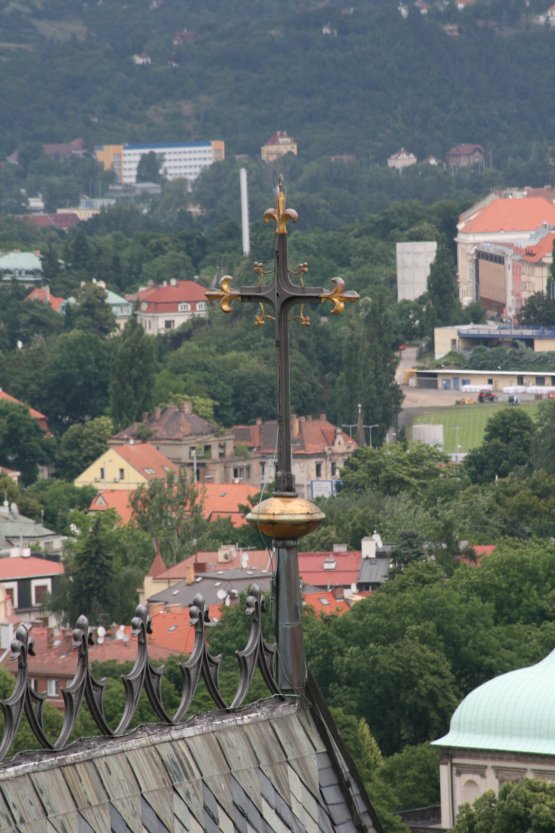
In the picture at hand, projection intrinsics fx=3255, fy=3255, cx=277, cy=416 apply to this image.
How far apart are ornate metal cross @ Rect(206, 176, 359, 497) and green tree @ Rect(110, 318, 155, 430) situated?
120922mm

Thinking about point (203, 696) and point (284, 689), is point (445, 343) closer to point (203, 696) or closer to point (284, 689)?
point (203, 696)

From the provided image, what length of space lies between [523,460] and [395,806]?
69854mm

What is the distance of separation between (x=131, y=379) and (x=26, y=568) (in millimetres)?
45820

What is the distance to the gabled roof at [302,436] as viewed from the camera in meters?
132

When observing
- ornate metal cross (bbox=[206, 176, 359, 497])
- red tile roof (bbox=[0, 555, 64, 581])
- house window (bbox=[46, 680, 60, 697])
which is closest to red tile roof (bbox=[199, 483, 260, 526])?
red tile roof (bbox=[0, 555, 64, 581])

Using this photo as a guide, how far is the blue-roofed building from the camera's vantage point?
50.7 metres

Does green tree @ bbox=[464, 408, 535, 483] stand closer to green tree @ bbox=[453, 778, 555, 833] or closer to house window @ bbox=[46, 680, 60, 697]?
house window @ bbox=[46, 680, 60, 697]

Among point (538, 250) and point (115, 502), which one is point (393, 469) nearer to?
point (115, 502)

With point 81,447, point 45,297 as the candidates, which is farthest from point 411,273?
point 81,447

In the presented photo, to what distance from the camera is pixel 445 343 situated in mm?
163875

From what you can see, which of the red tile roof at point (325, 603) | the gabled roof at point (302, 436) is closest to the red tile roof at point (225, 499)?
the gabled roof at point (302, 436)

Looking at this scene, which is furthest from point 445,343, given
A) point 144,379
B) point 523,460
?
point 523,460

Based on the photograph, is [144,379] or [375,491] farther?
[144,379]

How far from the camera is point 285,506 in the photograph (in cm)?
1503
